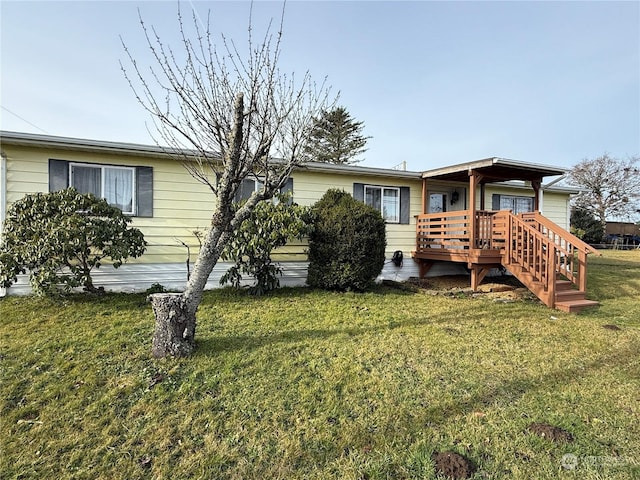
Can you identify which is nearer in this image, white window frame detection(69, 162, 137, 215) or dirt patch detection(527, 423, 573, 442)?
dirt patch detection(527, 423, 573, 442)

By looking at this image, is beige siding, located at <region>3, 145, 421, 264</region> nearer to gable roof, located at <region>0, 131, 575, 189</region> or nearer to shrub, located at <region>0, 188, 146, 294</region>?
gable roof, located at <region>0, 131, 575, 189</region>

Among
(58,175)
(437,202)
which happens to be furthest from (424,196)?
(58,175)

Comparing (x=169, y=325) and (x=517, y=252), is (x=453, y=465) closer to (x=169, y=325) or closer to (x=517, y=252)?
(x=169, y=325)

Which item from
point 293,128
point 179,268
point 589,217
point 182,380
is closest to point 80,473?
point 182,380

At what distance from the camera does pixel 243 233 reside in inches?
266

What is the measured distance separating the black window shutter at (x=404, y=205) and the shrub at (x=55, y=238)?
681cm

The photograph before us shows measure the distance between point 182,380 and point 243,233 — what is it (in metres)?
3.74

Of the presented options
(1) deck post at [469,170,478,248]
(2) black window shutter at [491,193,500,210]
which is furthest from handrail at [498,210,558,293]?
(2) black window shutter at [491,193,500,210]

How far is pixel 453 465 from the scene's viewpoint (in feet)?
7.46

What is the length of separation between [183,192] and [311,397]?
5.89m

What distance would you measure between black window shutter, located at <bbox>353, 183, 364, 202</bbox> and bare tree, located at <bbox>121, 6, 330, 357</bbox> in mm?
4703

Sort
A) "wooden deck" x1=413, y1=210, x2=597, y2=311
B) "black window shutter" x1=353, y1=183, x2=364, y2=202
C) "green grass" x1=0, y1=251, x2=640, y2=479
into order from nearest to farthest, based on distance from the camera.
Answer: "green grass" x1=0, y1=251, x2=640, y2=479, "wooden deck" x1=413, y1=210, x2=597, y2=311, "black window shutter" x1=353, y1=183, x2=364, y2=202

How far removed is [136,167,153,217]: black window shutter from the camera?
722 cm

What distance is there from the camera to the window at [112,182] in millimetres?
6648
